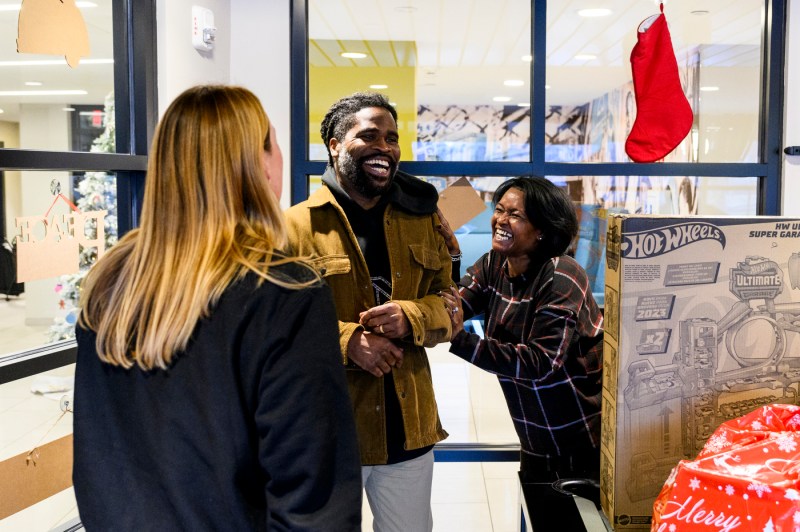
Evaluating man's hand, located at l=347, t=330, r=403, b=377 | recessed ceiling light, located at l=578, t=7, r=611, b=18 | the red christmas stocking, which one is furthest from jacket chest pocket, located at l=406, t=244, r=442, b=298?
recessed ceiling light, located at l=578, t=7, r=611, b=18

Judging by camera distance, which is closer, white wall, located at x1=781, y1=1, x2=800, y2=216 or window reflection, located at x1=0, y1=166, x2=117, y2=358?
window reflection, located at x1=0, y1=166, x2=117, y2=358

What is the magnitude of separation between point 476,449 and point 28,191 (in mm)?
2003

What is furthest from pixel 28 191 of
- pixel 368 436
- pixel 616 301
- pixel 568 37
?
pixel 568 37

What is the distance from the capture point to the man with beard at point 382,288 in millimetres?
1899

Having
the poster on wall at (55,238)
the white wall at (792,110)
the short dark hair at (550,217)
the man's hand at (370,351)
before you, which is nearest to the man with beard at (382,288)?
the man's hand at (370,351)

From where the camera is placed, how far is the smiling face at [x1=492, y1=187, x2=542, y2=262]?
2334 mm

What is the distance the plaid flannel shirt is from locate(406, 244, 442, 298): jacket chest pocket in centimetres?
20

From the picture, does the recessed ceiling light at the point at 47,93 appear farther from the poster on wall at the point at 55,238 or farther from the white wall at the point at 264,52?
the white wall at the point at 264,52

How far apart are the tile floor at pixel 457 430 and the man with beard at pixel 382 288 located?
0.74 metres

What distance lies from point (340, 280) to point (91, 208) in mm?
919

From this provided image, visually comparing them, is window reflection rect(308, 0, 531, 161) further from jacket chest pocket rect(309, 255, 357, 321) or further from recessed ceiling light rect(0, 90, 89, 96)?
jacket chest pocket rect(309, 255, 357, 321)

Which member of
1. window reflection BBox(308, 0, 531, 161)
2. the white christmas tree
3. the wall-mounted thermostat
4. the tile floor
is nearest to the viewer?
the white christmas tree

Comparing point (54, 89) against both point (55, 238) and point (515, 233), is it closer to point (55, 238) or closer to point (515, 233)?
point (55, 238)

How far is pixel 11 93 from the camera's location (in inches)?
79.7
